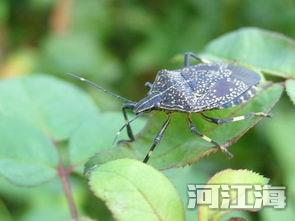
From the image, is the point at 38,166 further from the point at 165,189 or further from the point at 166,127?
the point at 165,189

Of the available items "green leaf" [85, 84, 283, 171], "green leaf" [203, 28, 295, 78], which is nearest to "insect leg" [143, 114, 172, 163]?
"green leaf" [85, 84, 283, 171]

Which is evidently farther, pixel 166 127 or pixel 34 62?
pixel 34 62

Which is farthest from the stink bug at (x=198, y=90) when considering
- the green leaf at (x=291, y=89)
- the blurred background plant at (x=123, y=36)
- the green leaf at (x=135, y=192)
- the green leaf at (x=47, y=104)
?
the blurred background plant at (x=123, y=36)

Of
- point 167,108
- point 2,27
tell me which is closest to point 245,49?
point 167,108

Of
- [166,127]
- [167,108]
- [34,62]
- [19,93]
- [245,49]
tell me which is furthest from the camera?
[34,62]

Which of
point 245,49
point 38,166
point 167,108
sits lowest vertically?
point 38,166

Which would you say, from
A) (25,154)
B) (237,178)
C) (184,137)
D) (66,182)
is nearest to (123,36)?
(25,154)
